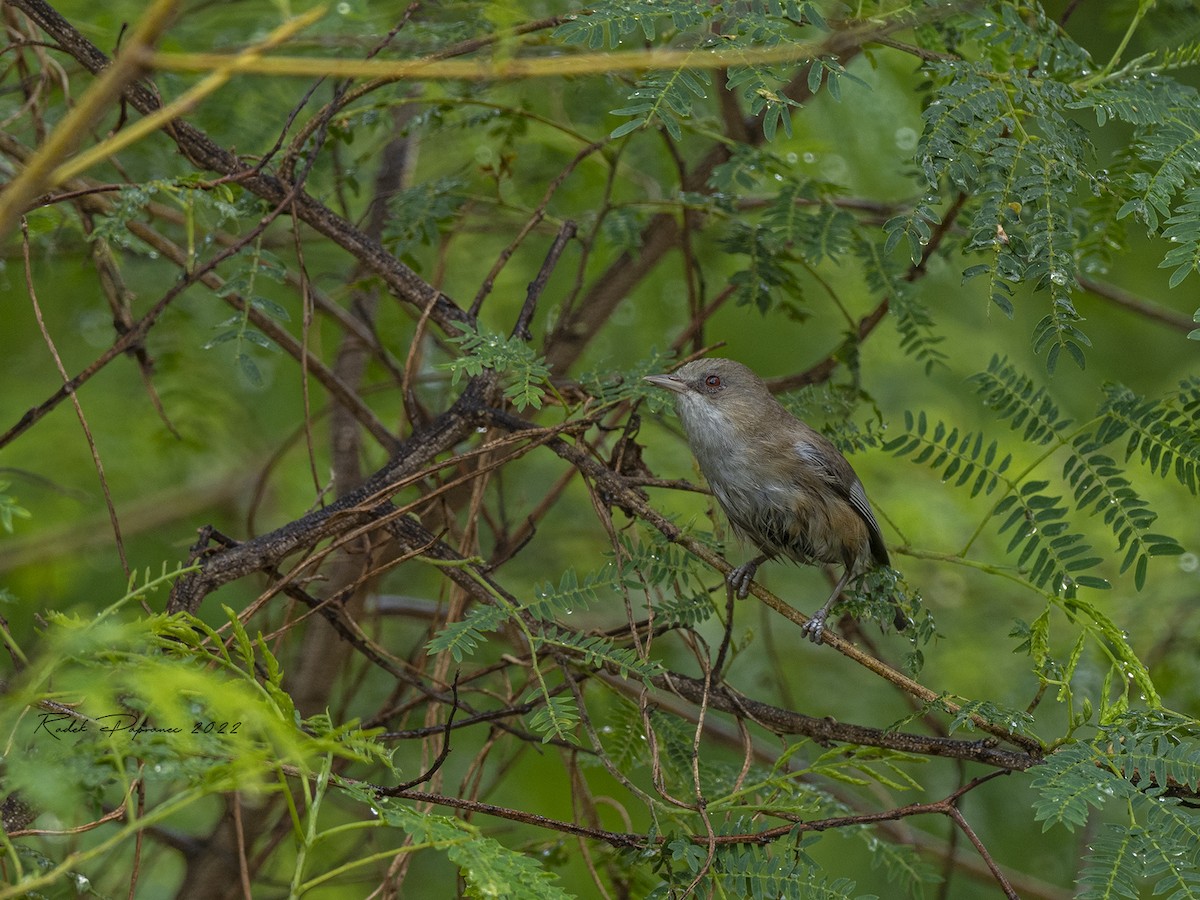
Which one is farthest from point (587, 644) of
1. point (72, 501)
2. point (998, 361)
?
point (72, 501)

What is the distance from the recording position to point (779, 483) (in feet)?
13.4

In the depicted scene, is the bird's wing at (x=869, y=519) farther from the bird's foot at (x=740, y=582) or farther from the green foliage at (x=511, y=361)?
the green foliage at (x=511, y=361)

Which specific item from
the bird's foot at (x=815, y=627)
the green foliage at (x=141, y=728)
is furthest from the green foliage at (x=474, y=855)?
the bird's foot at (x=815, y=627)

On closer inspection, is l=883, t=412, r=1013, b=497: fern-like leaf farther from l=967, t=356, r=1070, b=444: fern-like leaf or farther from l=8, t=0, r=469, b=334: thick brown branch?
l=8, t=0, r=469, b=334: thick brown branch

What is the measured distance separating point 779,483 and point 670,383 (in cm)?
51

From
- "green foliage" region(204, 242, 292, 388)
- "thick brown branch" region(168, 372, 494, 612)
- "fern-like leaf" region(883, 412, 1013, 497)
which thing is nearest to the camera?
"thick brown branch" region(168, 372, 494, 612)

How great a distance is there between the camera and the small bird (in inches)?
160

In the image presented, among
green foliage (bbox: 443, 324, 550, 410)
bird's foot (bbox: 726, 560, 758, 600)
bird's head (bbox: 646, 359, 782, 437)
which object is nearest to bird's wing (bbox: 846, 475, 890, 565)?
bird's head (bbox: 646, 359, 782, 437)

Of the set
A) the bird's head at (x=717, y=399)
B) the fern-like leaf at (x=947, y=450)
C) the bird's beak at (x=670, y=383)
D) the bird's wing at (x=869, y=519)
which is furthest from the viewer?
the bird's head at (x=717, y=399)

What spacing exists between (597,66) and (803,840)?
1838 millimetres

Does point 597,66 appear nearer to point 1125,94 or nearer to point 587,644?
Answer: point 587,644

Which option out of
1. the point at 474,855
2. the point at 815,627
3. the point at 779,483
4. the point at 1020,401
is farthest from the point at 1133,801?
the point at 779,483

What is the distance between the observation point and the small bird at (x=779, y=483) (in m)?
4.06

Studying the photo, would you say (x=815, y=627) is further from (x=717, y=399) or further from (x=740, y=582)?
(x=717, y=399)
